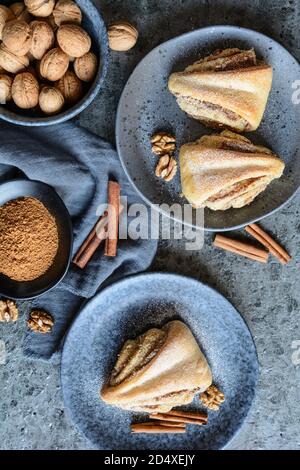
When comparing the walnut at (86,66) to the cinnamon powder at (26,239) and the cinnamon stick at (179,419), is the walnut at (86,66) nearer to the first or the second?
the cinnamon powder at (26,239)

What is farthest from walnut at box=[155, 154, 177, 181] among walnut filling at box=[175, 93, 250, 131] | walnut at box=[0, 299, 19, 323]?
walnut at box=[0, 299, 19, 323]

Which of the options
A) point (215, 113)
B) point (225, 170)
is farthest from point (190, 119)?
point (225, 170)

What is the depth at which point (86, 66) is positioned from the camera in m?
1.20

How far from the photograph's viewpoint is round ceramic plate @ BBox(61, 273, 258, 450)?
1.36 meters

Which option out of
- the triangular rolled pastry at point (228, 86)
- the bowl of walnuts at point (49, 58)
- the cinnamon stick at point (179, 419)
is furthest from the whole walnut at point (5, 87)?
the cinnamon stick at point (179, 419)

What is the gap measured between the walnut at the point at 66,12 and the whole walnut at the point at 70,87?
4.2 inches

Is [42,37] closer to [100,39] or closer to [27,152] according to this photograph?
[100,39]

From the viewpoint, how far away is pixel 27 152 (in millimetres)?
1257

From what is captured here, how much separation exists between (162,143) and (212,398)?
24.3 inches

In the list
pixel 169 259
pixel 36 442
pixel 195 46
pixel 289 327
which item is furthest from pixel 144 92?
pixel 36 442

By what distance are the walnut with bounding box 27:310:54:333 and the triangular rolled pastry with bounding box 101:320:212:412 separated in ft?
0.61

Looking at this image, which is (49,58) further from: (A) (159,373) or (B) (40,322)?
(A) (159,373)

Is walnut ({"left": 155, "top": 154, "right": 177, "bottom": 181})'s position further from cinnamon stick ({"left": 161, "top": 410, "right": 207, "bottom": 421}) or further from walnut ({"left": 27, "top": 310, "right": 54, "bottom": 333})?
cinnamon stick ({"left": 161, "top": 410, "right": 207, "bottom": 421})
